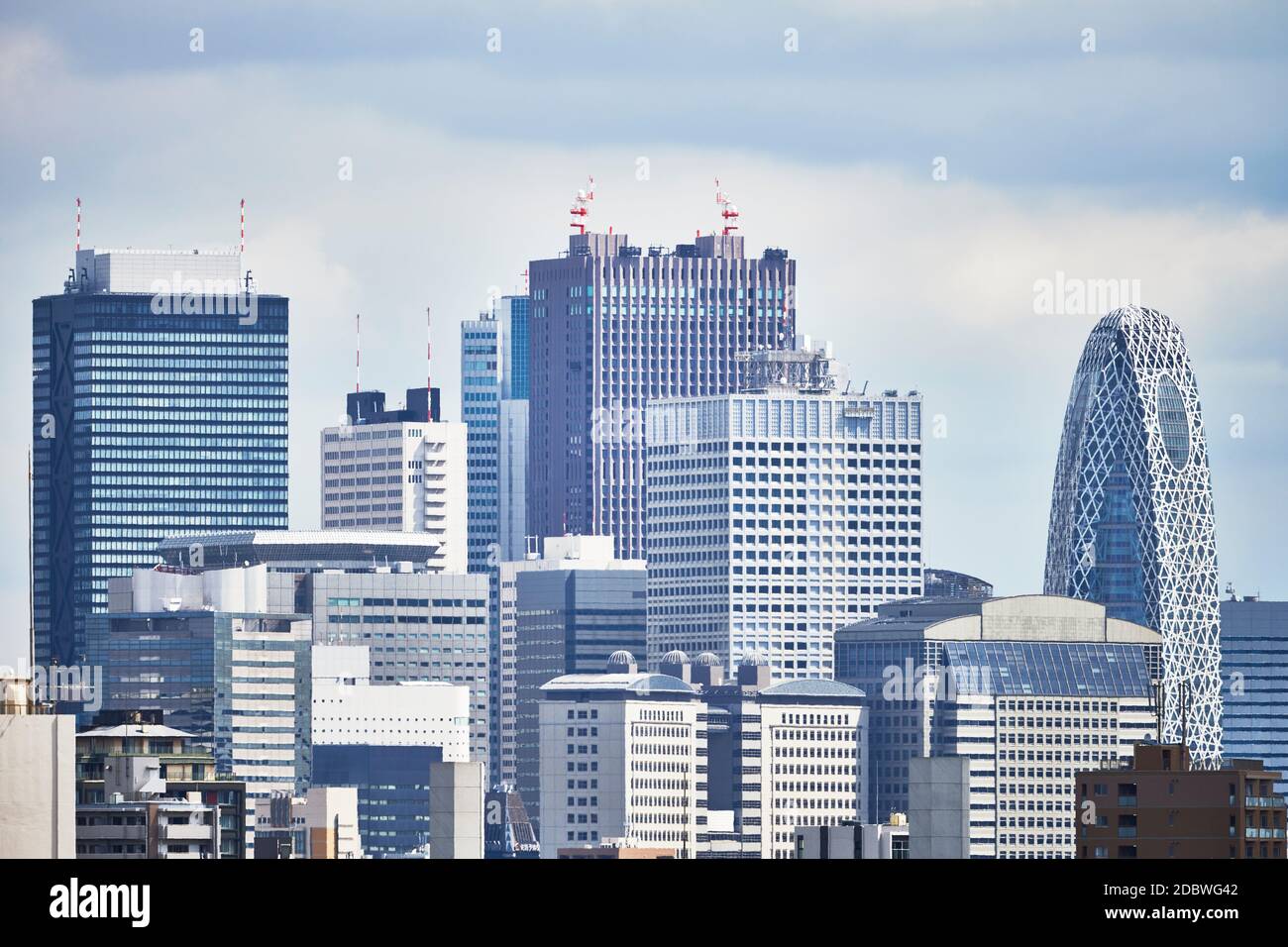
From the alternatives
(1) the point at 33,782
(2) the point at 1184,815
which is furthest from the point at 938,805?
(1) the point at 33,782

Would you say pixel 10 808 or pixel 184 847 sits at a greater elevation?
pixel 10 808

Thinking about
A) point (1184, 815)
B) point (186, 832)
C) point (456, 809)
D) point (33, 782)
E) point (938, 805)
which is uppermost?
point (33, 782)

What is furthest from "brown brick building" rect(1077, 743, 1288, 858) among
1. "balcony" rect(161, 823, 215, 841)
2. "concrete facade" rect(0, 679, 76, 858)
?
"concrete facade" rect(0, 679, 76, 858)

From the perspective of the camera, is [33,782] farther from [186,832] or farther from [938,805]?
[938,805]

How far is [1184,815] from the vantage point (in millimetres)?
134375

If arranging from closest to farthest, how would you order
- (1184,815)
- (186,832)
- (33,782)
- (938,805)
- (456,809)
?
1. (33,782)
2. (1184,815)
3. (456,809)
4. (186,832)
5. (938,805)

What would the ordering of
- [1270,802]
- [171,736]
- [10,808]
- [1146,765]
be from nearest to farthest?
1. [10,808]
2. [1270,802]
3. [1146,765]
4. [171,736]

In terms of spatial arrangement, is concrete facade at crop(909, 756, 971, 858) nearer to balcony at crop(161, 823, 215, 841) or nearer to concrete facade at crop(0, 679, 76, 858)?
balcony at crop(161, 823, 215, 841)

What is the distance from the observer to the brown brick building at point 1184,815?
435 feet
